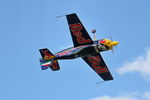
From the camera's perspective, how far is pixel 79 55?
74250mm

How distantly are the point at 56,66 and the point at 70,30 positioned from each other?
562 cm

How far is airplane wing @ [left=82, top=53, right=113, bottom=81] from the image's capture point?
259 feet

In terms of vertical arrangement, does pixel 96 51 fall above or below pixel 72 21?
below

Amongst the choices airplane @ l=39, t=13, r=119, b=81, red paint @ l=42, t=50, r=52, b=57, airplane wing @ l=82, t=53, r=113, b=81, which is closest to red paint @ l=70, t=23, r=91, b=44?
airplane @ l=39, t=13, r=119, b=81

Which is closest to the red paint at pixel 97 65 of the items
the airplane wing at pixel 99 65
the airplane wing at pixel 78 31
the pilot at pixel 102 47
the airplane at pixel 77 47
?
the airplane wing at pixel 99 65

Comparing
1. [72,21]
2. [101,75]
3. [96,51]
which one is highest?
[72,21]

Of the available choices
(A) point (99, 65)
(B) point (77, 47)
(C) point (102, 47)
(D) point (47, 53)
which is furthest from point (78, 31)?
(A) point (99, 65)

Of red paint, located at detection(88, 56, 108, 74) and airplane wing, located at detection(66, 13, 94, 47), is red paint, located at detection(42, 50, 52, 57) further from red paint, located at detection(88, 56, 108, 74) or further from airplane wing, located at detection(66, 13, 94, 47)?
red paint, located at detection(88, 56, 108, 74)

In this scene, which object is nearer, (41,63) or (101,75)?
(41,63)

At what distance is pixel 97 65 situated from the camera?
79938 millimetres

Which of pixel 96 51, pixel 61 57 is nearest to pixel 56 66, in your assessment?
pixel 61 57

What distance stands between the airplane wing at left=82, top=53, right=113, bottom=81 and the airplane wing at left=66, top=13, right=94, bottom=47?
4.20 metres

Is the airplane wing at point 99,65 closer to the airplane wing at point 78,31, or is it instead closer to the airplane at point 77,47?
the airplane at point 77,47

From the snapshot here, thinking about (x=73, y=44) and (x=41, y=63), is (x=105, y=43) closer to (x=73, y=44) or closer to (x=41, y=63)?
(x=73, y=44)
